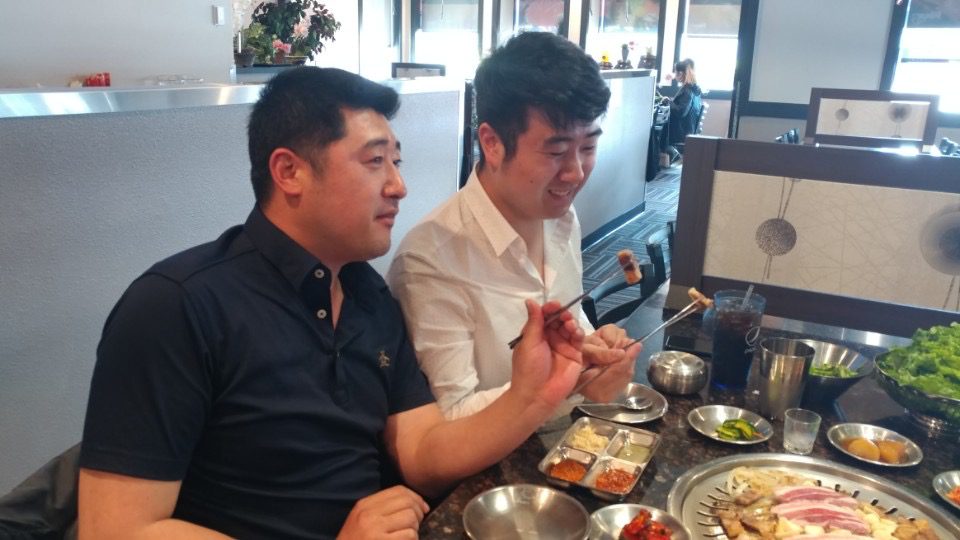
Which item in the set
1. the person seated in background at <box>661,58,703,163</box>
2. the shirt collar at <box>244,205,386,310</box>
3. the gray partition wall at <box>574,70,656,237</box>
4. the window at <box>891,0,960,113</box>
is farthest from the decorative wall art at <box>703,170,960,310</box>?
the person seated in background at <box>661,58,703,163</box>

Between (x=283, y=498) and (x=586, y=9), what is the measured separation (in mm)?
9984

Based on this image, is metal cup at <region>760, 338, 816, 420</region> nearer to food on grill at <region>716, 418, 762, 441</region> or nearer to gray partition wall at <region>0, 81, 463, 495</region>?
food on grill at <region>716, 418, 762, 441</region>

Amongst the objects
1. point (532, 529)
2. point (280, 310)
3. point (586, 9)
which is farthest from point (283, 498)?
point (586, 9)

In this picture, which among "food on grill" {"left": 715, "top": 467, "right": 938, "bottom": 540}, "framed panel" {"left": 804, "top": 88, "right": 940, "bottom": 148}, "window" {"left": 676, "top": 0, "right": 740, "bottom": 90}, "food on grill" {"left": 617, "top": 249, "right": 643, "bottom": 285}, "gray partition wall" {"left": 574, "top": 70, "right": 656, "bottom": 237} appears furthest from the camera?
"window" {"left": 676, "top": 0, "right": 740, "bottom": 90}

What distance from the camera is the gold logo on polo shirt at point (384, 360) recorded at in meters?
1.26

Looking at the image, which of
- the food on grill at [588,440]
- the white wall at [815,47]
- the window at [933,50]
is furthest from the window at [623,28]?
the food on grill at [588,440]

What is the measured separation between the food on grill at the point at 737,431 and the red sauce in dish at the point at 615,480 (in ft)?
0.83

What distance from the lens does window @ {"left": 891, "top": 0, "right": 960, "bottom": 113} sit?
22.9 feet

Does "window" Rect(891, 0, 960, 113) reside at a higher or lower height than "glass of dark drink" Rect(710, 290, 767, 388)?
higher

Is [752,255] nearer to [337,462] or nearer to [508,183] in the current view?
[508,183]

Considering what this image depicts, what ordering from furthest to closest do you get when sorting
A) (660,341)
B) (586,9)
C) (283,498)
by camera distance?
(586,9)
(660,341)
(283,498)

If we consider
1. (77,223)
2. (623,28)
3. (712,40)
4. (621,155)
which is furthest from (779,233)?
(623,28)

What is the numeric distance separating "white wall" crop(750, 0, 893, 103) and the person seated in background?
0.69 metres

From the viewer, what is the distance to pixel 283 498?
1111 millimetres
